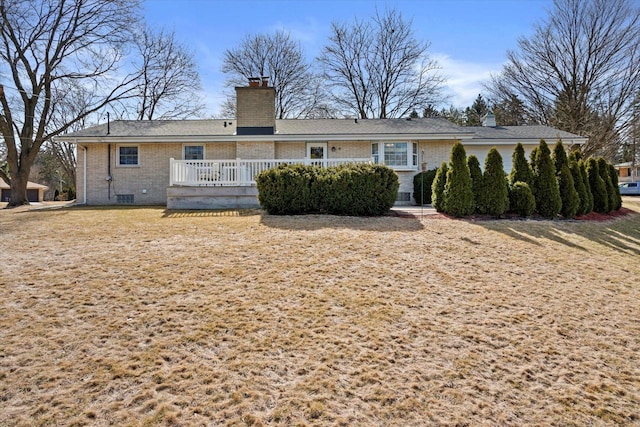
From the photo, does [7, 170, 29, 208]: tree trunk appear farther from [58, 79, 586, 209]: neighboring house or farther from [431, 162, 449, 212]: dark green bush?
[431, 162, 449, 212]: dark green bush

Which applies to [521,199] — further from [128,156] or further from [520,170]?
[128,156]

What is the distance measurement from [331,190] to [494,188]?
13.7ft

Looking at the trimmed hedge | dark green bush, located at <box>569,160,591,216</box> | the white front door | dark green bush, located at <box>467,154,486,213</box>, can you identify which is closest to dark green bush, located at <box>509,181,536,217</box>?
dark green bush, located at <box>467,154,486,213</box>

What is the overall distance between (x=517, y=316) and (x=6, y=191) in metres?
55.7

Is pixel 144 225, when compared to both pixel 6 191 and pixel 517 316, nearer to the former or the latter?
pixel 517 316

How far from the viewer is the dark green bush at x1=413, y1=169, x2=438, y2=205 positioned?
45.1 feet

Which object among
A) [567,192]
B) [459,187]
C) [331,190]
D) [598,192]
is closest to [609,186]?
[598,192]

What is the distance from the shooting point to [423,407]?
2.56m

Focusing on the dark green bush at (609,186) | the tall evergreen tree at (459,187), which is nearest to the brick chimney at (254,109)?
the tall evergreen tree at (459,187)

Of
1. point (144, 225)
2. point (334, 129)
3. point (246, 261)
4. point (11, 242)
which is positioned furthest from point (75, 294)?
point (334, 129)

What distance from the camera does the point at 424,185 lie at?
13.8 meters

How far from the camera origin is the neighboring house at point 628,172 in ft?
129

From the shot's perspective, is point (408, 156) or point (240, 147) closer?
point (240, 147)

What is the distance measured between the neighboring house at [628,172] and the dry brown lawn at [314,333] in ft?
143
